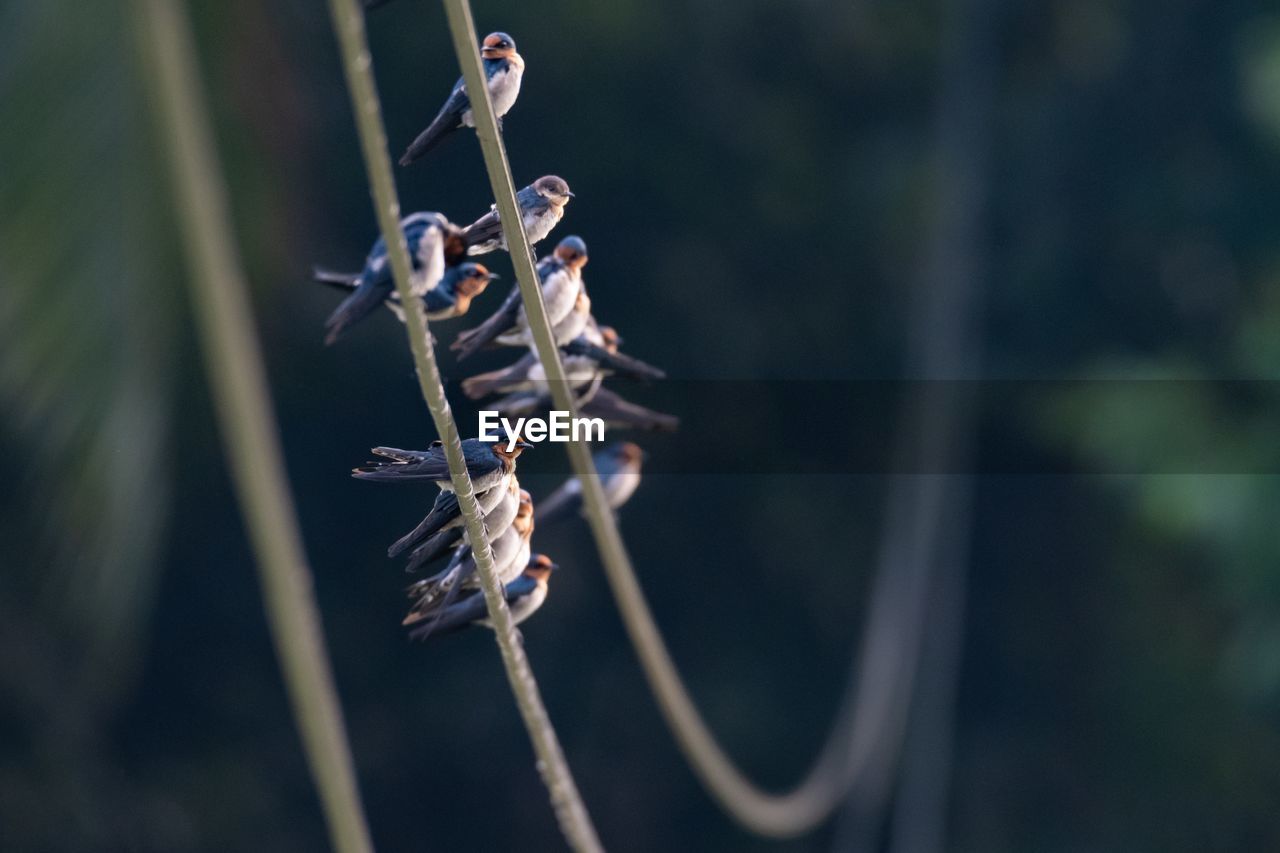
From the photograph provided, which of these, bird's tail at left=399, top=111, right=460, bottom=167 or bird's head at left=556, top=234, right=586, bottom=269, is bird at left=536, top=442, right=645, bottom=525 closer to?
bird's head at left=556, top=234, right=586, bottom=269

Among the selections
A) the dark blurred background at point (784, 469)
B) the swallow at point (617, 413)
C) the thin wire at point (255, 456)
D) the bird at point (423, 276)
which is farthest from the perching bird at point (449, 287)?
the dark blurred background at point (784, 469)

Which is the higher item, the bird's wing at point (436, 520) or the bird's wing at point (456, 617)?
the bird's wing at point (436, 520)

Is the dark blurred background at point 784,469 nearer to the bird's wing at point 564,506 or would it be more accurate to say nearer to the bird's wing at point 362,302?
the bird's wing at point 564,506

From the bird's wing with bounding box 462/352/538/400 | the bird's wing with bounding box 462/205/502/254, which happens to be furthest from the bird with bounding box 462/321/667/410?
the bird's wing with bounding box 462/205/502/254

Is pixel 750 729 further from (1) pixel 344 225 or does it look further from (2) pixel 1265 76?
(2) pixel 1265 76

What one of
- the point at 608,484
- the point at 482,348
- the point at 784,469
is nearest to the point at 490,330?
the point at 482,348

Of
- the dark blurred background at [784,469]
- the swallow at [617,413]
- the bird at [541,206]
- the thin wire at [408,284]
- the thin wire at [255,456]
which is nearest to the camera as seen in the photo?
the thin wire at [408,284]

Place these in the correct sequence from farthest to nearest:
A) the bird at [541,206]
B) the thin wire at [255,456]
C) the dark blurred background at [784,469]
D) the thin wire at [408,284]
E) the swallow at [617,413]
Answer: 1. the dark blurred background at [784,469]
2. the thin wire at [255,456]
3. the swallow at [617,413]
4. the bird at [541,206]
5. the thin wire at [408,284]

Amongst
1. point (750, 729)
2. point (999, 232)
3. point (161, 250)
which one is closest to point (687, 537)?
point (750, 729)
